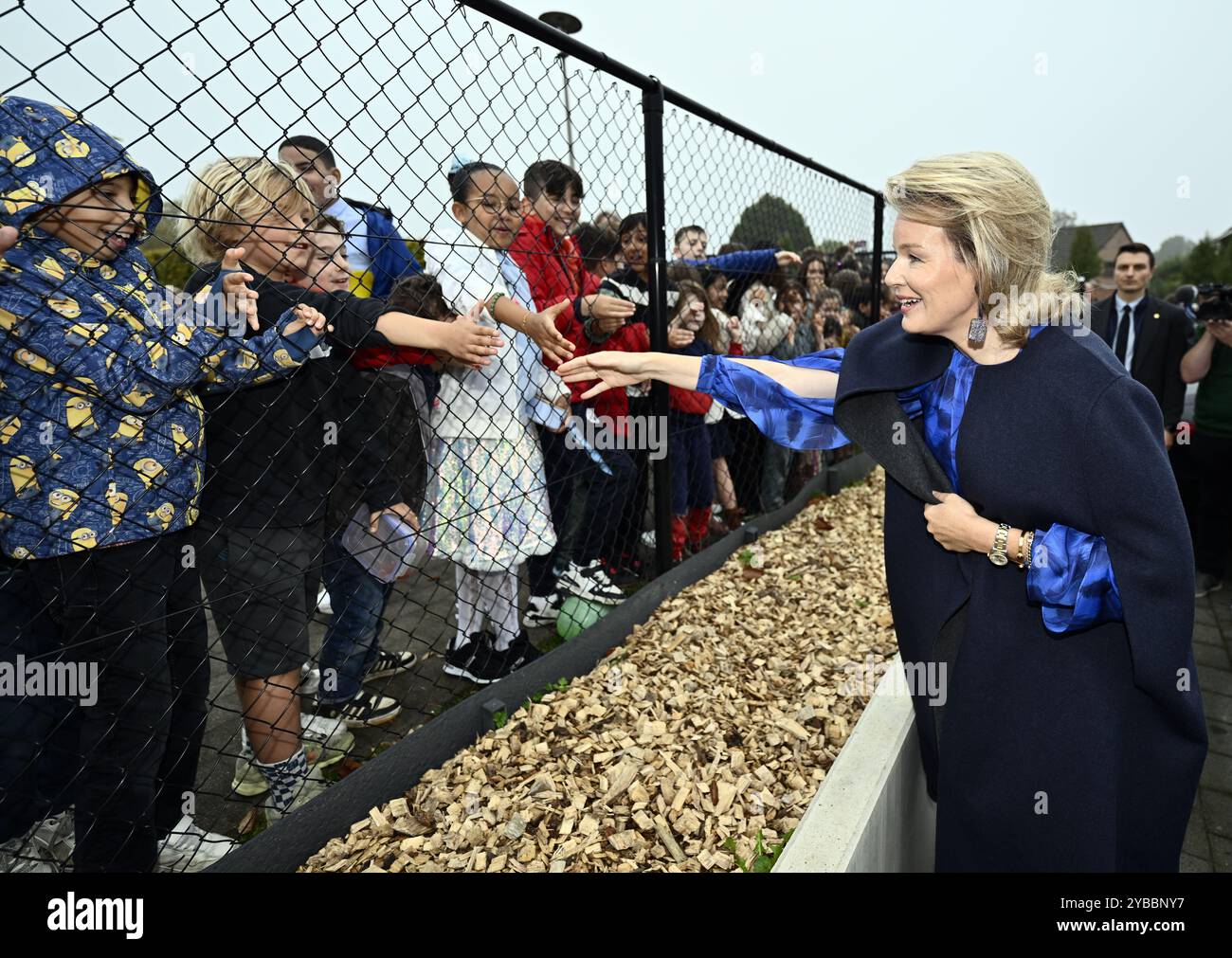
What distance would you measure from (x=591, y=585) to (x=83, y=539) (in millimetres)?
2271

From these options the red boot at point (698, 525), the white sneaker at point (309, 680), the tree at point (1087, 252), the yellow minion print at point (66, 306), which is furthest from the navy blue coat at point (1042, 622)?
the tree at point (1087, 252)

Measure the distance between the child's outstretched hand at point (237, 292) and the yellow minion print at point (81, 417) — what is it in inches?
17.1

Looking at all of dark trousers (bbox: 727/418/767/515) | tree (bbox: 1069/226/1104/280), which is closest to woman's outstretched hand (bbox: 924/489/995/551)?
dark trousers (bbox: 727/418/767/515)

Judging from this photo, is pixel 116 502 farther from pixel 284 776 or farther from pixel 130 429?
pixel 284 776

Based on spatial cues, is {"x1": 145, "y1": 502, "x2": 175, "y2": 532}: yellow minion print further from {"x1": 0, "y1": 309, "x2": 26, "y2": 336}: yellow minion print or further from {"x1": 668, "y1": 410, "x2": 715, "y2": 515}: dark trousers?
{"x1": 668, "y1": 410, "x2": 715, "y2": 515}: dark trousers

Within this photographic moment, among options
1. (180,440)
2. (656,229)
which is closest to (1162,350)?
(656,229)

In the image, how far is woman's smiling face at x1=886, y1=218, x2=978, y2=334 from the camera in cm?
157

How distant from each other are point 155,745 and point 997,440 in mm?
2189

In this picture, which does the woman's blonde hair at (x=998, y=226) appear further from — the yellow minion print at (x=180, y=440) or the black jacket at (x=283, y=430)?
the yellow minion print at (x=180, y=440)

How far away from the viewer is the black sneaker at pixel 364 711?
2781 millimetres

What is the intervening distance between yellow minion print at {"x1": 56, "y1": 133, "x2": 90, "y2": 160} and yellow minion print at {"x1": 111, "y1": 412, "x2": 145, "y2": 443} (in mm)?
554
